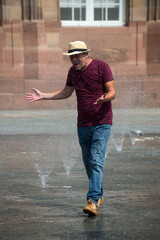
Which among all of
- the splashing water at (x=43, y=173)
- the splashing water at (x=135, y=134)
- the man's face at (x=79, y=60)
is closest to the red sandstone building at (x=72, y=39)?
the splashing water at (x=135, y=134)

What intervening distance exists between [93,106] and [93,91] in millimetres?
150

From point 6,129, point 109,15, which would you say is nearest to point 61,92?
point 6,129

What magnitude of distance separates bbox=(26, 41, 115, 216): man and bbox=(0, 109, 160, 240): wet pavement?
1.25ft

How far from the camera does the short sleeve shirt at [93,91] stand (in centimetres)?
539

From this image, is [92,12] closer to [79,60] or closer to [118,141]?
[118,141]

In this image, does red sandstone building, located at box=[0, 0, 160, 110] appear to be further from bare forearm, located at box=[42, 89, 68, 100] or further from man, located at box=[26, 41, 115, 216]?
man, located at box=[26, 41, 115, 216]

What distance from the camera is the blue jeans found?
531 cm

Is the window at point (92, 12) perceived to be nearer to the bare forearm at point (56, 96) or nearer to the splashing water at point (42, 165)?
the splashing water at point (42, 165)

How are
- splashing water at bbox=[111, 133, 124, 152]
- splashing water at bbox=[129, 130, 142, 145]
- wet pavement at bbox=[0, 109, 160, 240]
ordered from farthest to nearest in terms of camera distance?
1. splashing water at bbox=[129, 130, 142, 145]
2. splashing water at bbox=[111, 133, 124, 152]
3. wet pavement at bbox=[0, 109, 160, 240]

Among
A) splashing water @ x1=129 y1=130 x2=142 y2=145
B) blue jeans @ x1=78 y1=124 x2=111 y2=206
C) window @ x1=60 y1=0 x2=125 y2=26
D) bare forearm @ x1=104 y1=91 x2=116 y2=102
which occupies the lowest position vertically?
splashing water @ x1=129 y1=130 x2=142 y2=145

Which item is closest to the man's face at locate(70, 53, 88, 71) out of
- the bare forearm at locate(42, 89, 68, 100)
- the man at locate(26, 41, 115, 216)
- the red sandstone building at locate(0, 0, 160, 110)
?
the man at locate(26, 41, 115, 216)

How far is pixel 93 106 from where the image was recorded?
541cm

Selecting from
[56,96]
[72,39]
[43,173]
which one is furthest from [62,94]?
[72,39]

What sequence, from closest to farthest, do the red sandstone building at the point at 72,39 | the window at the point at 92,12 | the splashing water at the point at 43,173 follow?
the splashing water at the point at 43,173
the red sandstone building at the point at 72,39
the window at the point at 92,12
